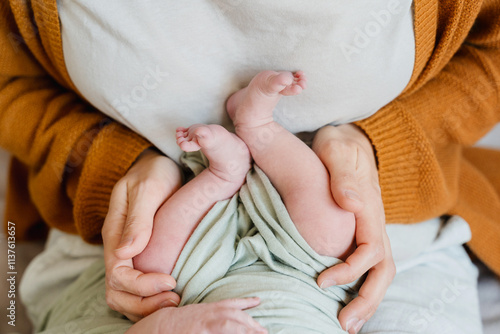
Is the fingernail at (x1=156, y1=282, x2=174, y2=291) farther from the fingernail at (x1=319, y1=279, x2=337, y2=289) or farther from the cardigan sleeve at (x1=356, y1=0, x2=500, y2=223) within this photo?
the cardigan sleeve at (x1=356, y1=0, x2=500, y2=223)

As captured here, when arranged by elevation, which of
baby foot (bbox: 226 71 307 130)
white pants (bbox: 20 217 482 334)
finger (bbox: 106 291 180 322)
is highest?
baby foot (bbox: 226 71 307 130)

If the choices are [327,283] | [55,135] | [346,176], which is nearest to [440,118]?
[346,176]

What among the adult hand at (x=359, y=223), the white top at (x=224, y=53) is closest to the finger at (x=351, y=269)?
the adult hand at (x=359, y=223)

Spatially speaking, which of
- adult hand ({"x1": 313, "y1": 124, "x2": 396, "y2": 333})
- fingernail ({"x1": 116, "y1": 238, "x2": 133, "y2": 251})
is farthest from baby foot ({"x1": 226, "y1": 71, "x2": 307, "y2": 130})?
fingernail ({"x1": 116, "y1": 238, "x2": 133, "y2": 251})

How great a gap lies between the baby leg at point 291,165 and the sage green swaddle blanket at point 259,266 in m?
0.02

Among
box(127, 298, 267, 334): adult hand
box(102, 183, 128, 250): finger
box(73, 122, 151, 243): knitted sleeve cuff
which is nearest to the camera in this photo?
box(127, 298, 267, 334): adult hand

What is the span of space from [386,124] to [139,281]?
1.46 ft

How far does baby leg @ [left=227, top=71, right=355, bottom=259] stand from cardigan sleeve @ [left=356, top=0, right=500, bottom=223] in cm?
15

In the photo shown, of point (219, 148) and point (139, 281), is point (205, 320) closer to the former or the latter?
point (139, 281)

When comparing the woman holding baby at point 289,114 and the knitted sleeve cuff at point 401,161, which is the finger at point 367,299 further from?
the knitted sleeve cuff at point 401,161

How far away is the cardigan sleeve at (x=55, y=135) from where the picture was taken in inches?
29.4

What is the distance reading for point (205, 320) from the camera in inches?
→ 20.4

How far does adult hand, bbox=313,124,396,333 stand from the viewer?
0.59 metres

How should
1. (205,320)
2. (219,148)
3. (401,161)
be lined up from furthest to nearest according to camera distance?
(401,161) < (219,148) < (205,320)
